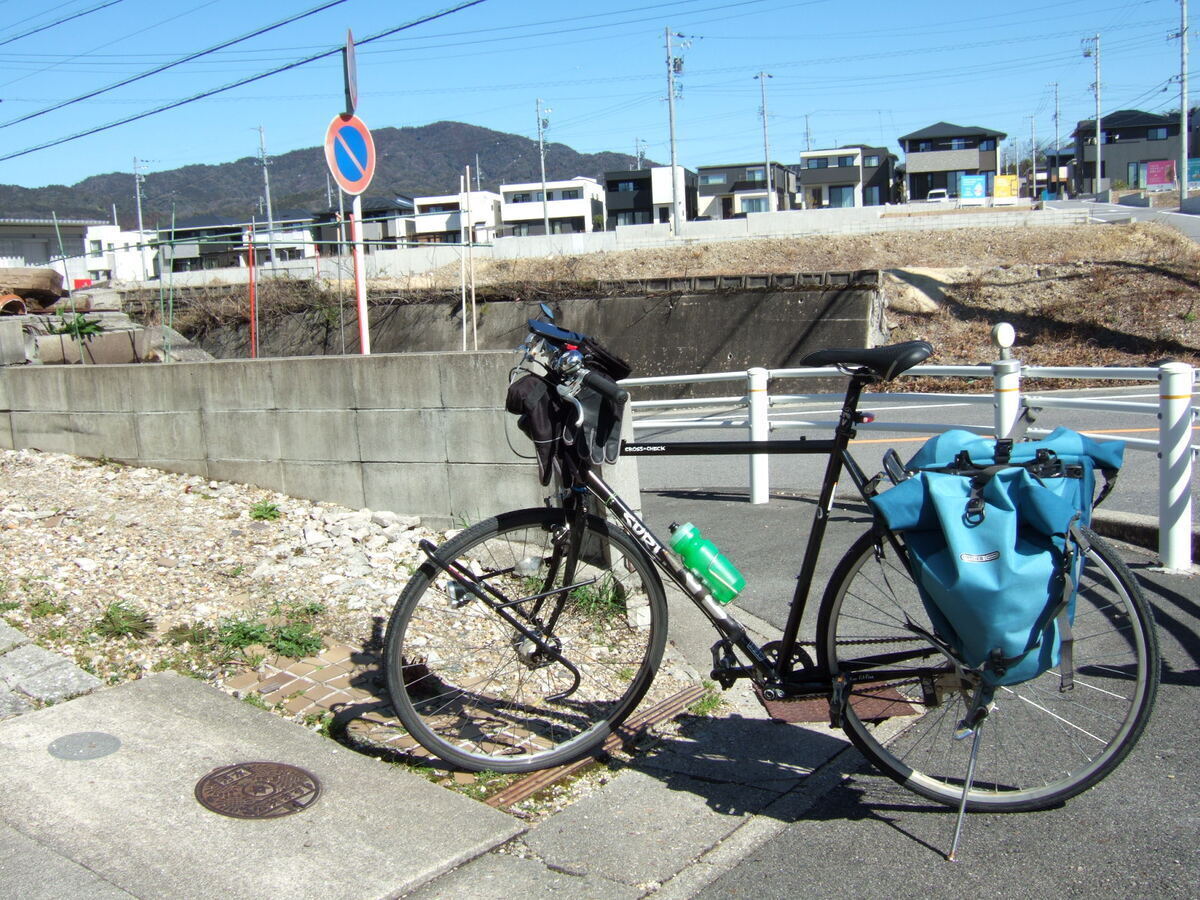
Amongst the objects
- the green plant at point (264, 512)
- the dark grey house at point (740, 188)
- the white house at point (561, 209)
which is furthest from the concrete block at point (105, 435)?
the dark grey house at point (740, 188)

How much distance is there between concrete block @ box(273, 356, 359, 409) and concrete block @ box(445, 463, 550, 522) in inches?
40.3

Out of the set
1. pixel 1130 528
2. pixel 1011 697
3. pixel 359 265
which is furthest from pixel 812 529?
pixel 359 265

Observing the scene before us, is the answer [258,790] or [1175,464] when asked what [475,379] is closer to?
[258,790]

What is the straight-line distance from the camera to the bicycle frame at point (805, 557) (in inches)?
132

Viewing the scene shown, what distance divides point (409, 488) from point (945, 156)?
3457 inches

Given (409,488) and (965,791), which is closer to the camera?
(965,791)

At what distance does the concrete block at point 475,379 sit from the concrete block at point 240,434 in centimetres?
169

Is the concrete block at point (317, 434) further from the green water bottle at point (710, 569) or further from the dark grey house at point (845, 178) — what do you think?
the dark grey house at point (845, 178)

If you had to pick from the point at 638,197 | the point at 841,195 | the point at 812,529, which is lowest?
the point at 812,529

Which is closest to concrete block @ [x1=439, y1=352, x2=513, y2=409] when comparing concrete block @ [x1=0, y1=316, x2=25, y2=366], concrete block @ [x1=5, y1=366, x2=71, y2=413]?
concrete block @ [x1=5, y1=366, x2=71, y2=413]

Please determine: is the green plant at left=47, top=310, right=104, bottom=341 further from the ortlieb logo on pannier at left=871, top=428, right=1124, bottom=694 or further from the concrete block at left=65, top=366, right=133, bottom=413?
the ortlieb logo on pannier at left=871, top=428, right=1124, bottom=694

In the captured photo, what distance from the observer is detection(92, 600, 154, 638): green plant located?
186 inches

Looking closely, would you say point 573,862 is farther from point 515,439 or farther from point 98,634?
point 515,439

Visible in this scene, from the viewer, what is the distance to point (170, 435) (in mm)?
8039
